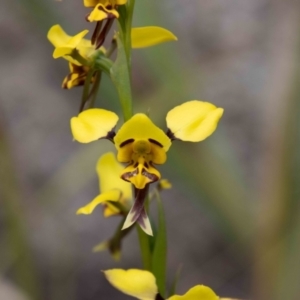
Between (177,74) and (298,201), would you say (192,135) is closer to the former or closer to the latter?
(298,201)

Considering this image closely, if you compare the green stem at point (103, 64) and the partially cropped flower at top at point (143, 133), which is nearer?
the partially cropped flower at top at point (143, 133)

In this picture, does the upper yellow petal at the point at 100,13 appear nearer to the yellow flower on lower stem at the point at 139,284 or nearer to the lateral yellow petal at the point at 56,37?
the lateral yellow petal at the point at 56,37

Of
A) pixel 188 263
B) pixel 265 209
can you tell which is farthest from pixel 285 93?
pixel 188 263

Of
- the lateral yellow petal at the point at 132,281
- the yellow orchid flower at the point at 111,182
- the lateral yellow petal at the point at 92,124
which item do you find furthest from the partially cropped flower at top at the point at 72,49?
the lateral yellow petal at the point at 132,281

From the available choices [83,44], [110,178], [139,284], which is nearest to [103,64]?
[83,44]

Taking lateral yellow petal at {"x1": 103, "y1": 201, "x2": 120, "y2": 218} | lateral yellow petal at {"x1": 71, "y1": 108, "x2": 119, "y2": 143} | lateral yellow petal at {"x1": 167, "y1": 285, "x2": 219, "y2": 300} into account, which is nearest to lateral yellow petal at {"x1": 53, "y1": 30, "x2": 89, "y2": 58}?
lateral yellow petal at {"x1": 71, "y1": 108, "x2": 119, "y2": 143}

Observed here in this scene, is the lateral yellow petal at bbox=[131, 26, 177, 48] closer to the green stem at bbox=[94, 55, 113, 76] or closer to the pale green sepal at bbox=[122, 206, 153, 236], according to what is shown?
the green stem at bbox=[94, 55, 113, 76]

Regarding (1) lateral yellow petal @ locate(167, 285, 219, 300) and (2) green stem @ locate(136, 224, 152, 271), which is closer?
(1) lateral yellow petal @ locate(167, 285, 219, 300)
